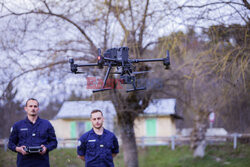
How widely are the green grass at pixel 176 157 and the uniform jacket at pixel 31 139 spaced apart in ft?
7.04

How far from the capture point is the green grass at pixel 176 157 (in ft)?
24.5

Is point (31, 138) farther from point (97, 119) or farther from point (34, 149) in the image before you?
point (97, 119)

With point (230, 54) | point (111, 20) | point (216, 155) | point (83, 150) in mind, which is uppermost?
Answer: point (111, 20)

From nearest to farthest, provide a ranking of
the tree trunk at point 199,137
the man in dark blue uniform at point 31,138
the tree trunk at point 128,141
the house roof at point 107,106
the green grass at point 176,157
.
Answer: the man in dark blue uniform at point 31,138, the green grass at point 176,157, the house roof at point 107,106, the tree trunk at point 128,141, the tree trunk at point 199,137

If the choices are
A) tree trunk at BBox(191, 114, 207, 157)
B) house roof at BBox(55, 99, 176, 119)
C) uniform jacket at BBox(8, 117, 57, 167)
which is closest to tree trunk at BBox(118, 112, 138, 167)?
house roof at BBox(55, 99, 176, 119)

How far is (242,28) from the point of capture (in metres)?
7.58

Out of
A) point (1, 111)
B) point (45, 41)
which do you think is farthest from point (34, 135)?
point (1, 111)

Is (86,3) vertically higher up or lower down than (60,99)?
higher up

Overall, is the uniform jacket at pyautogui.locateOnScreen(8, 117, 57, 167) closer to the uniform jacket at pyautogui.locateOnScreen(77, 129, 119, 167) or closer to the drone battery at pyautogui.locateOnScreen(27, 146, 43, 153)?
the drone battery at pyautogui.locateOnScreen(27, 146, 43, 153)

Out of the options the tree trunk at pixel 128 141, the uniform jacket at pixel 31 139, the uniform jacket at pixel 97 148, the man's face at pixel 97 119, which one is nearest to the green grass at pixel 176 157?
the tree trunk at pixel 128 141

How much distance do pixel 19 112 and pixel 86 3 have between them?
489 cm

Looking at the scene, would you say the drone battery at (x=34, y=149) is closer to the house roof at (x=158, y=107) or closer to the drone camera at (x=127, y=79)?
the drone camera at (x=127, y=79)

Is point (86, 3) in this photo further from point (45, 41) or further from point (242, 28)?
point (242, 28)

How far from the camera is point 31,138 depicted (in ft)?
15.2
